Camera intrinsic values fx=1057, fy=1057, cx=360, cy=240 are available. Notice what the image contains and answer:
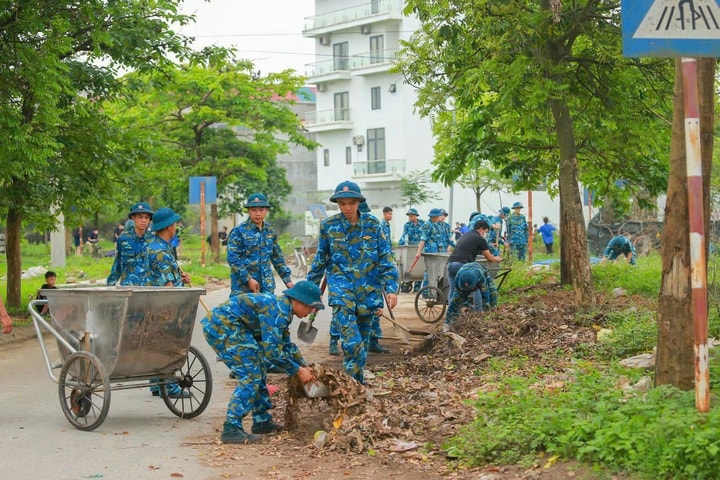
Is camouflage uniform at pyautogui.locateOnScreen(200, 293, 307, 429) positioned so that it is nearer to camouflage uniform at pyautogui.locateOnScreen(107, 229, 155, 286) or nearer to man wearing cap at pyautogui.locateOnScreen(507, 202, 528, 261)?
camouflage uniform at pyautogui.locateOnScreen(107, 229, 155, 286)

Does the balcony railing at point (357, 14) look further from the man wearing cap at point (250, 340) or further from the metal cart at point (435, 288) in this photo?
the man wearing cap at point (250, 340)

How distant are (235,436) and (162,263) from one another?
289cm

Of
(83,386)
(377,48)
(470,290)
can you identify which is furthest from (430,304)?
(377,48)

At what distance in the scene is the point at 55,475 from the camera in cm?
721

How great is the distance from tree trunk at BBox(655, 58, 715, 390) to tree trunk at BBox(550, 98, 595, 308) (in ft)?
23.0

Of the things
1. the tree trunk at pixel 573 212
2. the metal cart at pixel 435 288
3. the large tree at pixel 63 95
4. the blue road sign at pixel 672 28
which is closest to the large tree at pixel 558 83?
the tree trunk at pixel 573 212

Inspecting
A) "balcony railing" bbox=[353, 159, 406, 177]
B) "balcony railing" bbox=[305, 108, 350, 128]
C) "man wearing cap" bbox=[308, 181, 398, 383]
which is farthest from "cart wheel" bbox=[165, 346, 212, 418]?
"balcony railing" bbox=[305, 108, 350, 128]

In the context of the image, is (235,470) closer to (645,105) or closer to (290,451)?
(290,451)

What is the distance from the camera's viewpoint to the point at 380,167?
64312mm

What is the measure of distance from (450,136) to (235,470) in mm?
14280

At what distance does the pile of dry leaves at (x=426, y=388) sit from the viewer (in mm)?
7859

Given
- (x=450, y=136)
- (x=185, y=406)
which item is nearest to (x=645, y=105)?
(x=450, y=136)

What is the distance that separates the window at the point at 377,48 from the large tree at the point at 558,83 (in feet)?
151

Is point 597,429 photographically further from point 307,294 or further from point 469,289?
point 469,289
